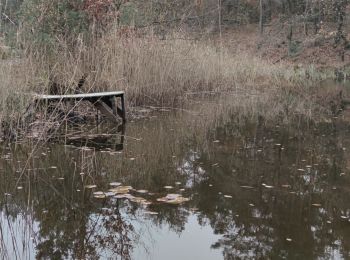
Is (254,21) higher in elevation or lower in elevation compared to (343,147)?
higher

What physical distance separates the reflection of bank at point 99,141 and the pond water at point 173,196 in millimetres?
32

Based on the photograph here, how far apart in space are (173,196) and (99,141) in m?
2.56

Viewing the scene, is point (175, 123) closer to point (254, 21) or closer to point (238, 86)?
point (238, 86)

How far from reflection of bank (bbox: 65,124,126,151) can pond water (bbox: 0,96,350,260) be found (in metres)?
0.03

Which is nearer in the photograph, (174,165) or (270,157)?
(174,165)

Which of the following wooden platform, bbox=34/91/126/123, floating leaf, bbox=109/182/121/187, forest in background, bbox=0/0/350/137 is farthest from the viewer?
wooden platform, bbox=34/91/126/123

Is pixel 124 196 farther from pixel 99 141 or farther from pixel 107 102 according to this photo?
pixel 107 102

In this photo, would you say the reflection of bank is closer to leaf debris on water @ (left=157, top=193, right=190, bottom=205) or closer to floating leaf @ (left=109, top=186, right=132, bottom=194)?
floating leaf @ (left=109, top=186, right=132, bottom=194)

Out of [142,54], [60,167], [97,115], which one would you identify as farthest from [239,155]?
[142,54]

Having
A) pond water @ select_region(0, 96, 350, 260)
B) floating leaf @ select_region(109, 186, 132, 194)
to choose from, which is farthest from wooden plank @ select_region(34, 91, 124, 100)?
floating leaf @ select_region(109, 186, 132, 194)

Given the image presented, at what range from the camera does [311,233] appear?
3908mm

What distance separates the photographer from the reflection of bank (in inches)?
258

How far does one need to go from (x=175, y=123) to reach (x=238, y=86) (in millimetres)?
6236

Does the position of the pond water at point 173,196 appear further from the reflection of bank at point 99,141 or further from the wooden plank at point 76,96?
the wooden plank at point 76,96
